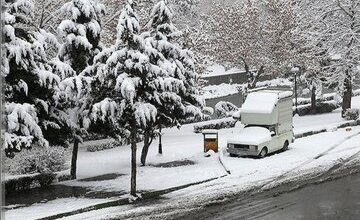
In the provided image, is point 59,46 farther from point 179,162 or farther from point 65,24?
point 179,162

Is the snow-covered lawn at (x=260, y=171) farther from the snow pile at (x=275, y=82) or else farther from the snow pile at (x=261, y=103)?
the snow pile at (x=275, y=82)

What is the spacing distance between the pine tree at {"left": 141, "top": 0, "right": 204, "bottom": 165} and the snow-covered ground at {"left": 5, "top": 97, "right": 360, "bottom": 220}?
1979 mm

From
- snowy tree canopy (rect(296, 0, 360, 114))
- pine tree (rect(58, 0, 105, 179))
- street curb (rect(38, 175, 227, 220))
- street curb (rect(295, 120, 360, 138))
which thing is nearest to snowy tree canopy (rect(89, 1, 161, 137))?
pine tree (rect(58, 0, 105, 179))

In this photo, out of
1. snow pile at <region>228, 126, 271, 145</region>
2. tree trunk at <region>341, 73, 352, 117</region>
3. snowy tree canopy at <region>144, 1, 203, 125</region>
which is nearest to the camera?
snowy tree canopy at <region>144, 1, 203, 125</region>

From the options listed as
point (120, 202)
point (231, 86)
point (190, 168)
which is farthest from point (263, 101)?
point (231, 86)

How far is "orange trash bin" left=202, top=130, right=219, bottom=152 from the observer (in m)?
25.4

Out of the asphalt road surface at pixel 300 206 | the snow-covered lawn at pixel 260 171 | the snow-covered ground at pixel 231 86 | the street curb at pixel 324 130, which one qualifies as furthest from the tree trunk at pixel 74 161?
the snow-covered ground at pixel 231 86

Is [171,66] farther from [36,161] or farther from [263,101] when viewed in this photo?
[263,101]

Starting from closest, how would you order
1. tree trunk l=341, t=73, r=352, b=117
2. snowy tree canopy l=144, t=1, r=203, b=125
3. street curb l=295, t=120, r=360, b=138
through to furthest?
snowy tree canopy l=144, t=1, r=203, b=125
street curb l=295, t=120, r=360, b=138
tree trunk l=341, t=73, r=352, b=117

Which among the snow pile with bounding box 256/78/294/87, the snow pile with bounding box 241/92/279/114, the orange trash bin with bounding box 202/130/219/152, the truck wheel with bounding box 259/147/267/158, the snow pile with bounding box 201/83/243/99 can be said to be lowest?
the truck wheel with bounding box 259/147/267/158

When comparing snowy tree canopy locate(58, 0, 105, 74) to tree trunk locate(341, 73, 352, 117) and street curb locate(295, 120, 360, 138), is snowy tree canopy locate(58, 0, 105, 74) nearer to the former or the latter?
street curb locate(295, 120, 360, 138)

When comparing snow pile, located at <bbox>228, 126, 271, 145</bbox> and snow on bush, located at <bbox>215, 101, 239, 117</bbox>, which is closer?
snow pile, located at <bbox>228, 126, 271, 145</bbox>

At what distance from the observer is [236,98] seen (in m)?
57.4

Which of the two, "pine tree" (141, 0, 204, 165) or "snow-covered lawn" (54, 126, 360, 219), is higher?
"pine tree" (141, 0, 204, 165)
